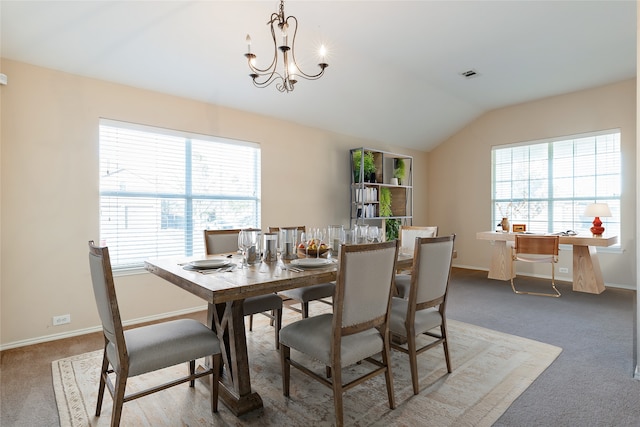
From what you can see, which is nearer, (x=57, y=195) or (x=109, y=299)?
(x=109, y=299)

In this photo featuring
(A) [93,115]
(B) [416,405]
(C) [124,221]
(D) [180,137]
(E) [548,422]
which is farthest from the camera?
(D) [180,137]

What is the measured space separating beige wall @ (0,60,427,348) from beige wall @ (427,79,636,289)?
4.99 m

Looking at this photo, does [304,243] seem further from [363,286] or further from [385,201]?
[385,201]

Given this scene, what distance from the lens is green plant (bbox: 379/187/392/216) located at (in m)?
5.89

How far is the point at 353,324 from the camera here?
183 cm

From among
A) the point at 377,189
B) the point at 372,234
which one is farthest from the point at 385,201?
the point at 372,234

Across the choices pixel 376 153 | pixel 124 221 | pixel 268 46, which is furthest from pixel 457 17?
pixel 124 221

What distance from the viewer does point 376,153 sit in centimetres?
584

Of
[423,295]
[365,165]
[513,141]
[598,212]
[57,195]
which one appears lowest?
[423,295]

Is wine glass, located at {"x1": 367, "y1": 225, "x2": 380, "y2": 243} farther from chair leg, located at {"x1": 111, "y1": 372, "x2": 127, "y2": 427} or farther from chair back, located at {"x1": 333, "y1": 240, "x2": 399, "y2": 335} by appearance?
chair leg, located at {"x1": 111, "y1": 372, "x2": 127, "y2": 427}

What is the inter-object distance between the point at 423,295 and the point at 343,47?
2.99m

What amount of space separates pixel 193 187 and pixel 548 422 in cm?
376

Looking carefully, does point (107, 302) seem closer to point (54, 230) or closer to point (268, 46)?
point (54, 230)

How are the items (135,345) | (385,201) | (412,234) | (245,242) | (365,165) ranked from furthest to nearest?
1. (385,201)
2. (365,165)
3. (412,234)
4. (245,242)
5. (135,345)
